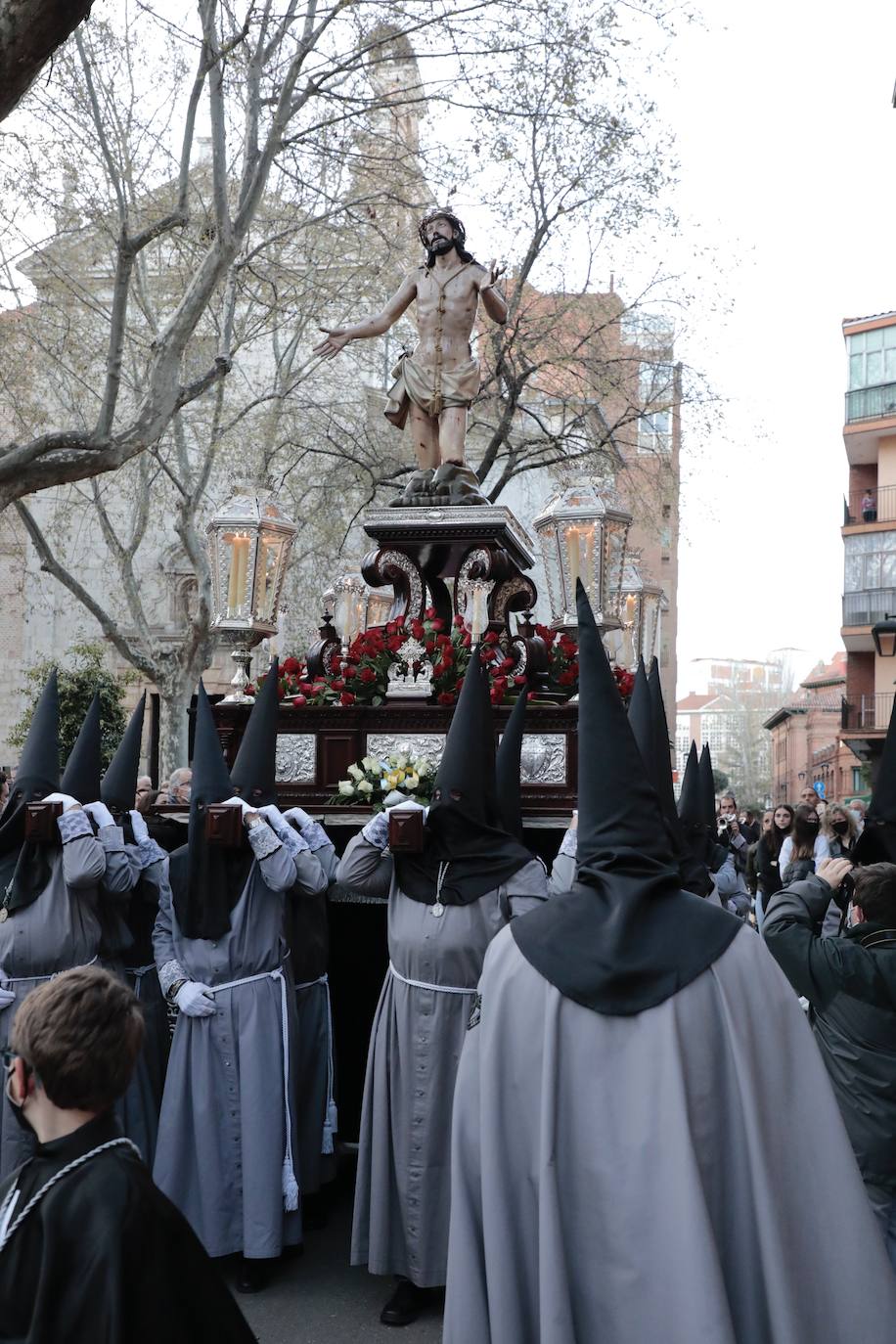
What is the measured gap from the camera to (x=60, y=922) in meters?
5.39

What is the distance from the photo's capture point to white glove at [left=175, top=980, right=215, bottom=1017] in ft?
16.8

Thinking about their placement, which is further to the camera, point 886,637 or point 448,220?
point 886,637

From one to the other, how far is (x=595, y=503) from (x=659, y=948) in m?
6.83

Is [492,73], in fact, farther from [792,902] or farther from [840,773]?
[840,773]

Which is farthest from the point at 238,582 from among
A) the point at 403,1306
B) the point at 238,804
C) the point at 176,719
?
the point at 176,719

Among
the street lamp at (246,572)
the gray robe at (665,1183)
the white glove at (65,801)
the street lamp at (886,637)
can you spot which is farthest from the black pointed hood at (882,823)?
the street lamp at (886,637)

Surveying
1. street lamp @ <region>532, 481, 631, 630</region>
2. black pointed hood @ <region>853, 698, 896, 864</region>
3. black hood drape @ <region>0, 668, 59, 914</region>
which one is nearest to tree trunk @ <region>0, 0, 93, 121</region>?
black hood drape @ <region>0, 668, 59, 914</region>

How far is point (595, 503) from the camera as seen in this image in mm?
8828

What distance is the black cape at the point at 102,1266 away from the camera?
2.10m

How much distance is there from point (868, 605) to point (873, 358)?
8265 mm

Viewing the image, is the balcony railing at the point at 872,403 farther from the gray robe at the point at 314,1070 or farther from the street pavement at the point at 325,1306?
the street pavement at the point at 325,1306

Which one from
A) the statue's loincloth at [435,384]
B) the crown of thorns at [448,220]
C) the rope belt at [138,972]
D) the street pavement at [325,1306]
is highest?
the crown of thorns at [448,220]

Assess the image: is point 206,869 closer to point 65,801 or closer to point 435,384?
point 65,801

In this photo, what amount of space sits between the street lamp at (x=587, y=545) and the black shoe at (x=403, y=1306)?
4.87 metres
